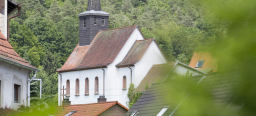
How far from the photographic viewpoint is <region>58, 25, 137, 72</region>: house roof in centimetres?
5122

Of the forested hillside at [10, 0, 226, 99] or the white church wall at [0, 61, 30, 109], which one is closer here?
the white church wall at [0, 61, 30, 109]

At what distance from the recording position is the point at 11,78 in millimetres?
14812

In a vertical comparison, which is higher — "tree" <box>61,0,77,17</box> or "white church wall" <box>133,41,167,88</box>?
"tree" <box>61,0,77,17</box>

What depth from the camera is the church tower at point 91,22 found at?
2213 inches

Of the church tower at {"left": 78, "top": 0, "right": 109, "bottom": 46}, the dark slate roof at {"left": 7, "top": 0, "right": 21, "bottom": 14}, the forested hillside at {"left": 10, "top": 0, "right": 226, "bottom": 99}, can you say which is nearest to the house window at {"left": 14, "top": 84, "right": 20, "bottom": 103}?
the dark slate roof at {"left": 7, "top": 0, "right": 21, "bottom": 14}

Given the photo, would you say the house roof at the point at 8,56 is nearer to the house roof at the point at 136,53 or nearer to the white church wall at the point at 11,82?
the white church wall at the point at 11,82

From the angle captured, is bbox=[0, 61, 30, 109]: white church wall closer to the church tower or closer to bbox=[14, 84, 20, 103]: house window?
bbox=[14, 84, 20, 103]: house window

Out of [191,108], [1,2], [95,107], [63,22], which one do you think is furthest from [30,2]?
[191,108]

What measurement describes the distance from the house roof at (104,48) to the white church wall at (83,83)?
59 cm

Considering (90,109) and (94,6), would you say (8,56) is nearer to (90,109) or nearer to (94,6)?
(90,109)

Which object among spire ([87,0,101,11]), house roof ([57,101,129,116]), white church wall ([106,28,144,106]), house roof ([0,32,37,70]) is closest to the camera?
house roof ([0,32,37,70])

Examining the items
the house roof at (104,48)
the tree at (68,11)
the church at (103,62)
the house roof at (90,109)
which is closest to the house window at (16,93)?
the house roof at (90,109)

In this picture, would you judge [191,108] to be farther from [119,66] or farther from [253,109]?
[119,66]

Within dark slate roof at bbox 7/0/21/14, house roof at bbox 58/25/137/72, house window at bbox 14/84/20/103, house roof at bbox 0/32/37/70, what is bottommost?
house window at bbox 14/84/20/103
